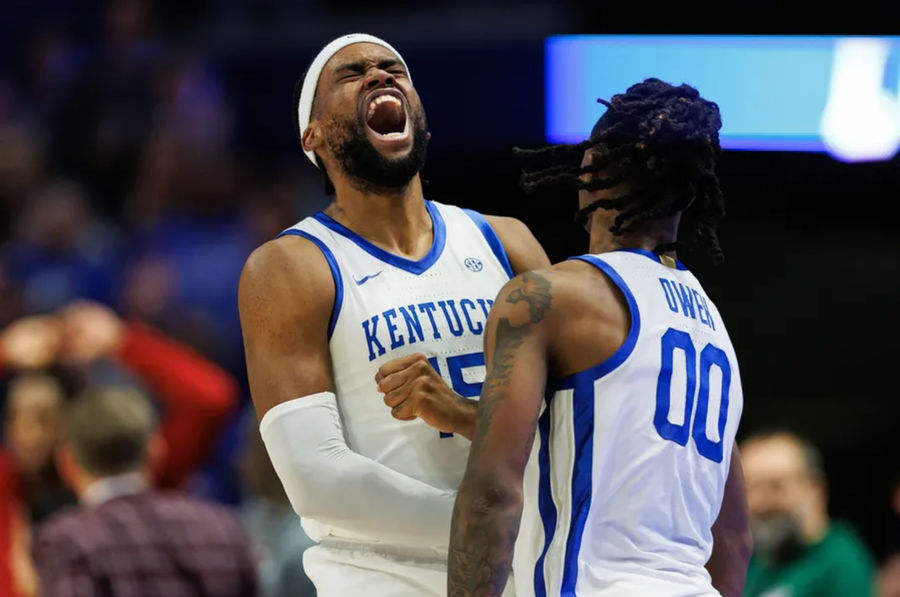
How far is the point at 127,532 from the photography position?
4.17m

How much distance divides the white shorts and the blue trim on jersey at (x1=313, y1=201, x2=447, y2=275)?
665 millimetres

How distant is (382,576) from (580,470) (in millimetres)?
655

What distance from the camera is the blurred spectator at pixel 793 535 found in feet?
18.5

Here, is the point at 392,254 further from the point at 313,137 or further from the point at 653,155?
the point at 653,155

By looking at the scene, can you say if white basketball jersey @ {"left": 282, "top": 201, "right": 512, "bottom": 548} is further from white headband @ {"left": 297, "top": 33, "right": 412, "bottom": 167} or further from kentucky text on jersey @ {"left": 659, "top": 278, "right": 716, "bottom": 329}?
kentucky text on jersey @ {"left": 659, "top": 278, "right": 716, "bottom": 329}

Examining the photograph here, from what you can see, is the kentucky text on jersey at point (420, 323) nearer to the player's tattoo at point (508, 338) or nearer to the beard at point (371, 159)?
the beard at point (371, 159)

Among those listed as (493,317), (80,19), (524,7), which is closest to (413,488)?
(493,317)

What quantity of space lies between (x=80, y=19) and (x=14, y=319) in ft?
7.82

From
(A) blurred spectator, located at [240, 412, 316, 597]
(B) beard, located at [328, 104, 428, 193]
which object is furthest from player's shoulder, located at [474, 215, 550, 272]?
(A) blurred spectator, located at [240, 412, 316, 597]

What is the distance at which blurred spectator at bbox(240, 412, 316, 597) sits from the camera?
4.92 metres

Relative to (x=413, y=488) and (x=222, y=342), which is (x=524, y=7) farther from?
(x=413, y=488)

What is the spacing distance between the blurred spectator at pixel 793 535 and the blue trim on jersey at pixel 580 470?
322 cm

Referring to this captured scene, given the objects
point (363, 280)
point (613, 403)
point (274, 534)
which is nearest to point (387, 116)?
point (363, 280)

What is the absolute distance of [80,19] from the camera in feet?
29.5
